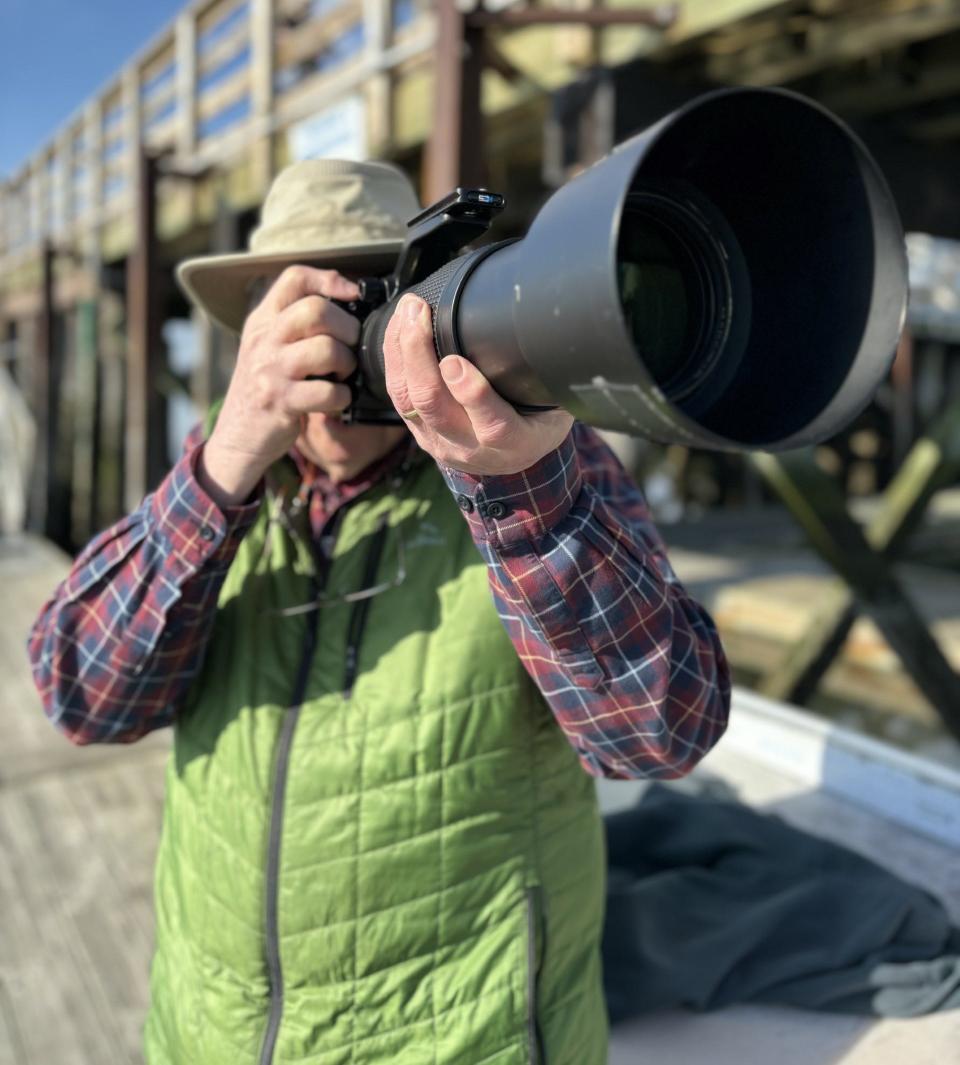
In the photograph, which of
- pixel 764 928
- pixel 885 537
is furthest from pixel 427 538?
pixel 885 537

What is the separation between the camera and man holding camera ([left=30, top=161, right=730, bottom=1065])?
80 centimetres

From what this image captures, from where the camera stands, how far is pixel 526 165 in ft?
12.7

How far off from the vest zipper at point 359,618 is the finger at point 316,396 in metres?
0.20

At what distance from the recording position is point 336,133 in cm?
309

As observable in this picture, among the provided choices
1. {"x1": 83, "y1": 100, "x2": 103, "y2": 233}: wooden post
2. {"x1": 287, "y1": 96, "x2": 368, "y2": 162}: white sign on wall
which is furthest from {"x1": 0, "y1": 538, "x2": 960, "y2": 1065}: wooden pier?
{"x1": 83, "y1": 100, "x2": 103, "y2": 233}: wooden post

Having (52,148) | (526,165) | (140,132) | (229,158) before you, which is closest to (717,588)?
(526,165)

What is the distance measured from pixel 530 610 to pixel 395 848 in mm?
308

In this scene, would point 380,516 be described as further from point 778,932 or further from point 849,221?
point 778,932

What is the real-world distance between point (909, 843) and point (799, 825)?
0.66 ft

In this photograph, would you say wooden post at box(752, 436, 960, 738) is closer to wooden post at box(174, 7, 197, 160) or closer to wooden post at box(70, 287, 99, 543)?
wooden post at box(174, 7, 197, 160)

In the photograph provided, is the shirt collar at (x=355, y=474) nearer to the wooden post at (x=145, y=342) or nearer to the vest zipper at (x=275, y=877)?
the vest zipper at (x=275, y=877)

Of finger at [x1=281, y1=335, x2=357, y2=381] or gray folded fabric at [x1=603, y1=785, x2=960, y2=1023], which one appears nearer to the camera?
finger at [x1=281, y1=335, x2=357, y2=381]

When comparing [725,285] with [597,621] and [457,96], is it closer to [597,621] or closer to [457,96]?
[597,621]

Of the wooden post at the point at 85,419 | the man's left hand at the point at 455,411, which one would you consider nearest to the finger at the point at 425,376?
the man's left hand at the point at 455,411
